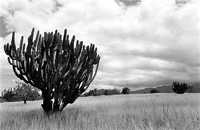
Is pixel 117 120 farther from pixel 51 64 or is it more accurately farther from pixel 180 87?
pixel 180 87

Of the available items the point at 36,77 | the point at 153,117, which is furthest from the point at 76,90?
the point at 153,117

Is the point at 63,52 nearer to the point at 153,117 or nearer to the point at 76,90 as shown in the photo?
the point at 76,90

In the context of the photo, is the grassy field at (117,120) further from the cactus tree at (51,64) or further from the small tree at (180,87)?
the small tree at (180,87)

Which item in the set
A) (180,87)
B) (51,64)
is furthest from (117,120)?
(180,87)

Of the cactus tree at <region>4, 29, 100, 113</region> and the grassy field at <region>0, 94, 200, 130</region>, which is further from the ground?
the cactus tree at <region>4, 29, 100, 113</region>

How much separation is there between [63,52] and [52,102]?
8.31ft

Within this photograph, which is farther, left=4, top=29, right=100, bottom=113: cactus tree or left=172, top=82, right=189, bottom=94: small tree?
left=172, top=82, right=189, bottom=94: small tree

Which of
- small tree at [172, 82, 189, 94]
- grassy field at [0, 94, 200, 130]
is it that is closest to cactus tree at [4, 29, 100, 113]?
grassy field at [0, 94, 200, 130]

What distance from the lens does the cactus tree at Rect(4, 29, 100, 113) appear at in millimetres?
11375

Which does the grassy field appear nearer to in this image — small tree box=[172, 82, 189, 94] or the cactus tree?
the cactus tree

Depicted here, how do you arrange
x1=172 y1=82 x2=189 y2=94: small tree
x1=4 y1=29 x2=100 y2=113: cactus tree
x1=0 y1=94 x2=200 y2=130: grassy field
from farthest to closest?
x1=172 y1=82 x2=189 y2=94: small tree < x1=4 y1=29 x2=100 y2=113: cactus tree < x1=0 y1=94 x2=200 y2=130: grassy field

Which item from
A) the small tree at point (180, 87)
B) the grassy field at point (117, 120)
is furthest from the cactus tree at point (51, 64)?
the small tree at point (180, 87)

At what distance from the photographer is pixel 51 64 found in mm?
11414

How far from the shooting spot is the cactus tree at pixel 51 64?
1138 centimetres
